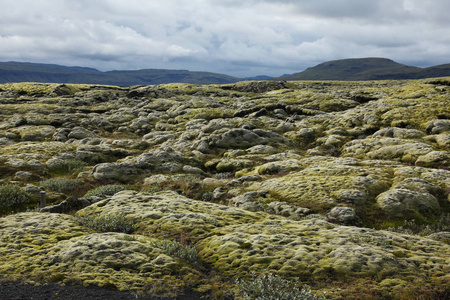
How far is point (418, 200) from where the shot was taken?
21.4m

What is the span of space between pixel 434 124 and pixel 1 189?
58.9 m

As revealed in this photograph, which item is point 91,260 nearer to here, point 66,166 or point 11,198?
point 11,198

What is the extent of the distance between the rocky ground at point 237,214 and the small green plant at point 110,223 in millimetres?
79

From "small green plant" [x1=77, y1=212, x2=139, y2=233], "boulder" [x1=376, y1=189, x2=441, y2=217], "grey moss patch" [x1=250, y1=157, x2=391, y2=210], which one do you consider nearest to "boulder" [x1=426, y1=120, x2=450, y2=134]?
"grey moss patch" [x1=250, y1=157, x2=391, y2=210]

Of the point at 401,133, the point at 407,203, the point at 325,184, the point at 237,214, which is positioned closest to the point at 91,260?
the point at 237,214

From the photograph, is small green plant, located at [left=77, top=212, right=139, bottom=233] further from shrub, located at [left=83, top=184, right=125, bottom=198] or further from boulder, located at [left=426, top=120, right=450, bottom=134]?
boulder, located at [left=426, top=120, right=450, bottom=134]

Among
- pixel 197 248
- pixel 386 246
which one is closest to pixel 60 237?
pixel 197 248

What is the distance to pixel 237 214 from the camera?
60.8 ft

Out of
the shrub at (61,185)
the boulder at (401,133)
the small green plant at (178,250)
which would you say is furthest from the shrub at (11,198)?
the boulder at (401,133)

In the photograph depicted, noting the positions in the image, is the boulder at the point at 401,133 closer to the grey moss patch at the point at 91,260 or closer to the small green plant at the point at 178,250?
the small green plant at the point at 178,250

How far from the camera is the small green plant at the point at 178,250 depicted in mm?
12713

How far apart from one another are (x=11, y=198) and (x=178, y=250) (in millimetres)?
17303

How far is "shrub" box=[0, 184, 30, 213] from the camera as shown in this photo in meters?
21.0

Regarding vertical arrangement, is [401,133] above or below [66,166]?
above
